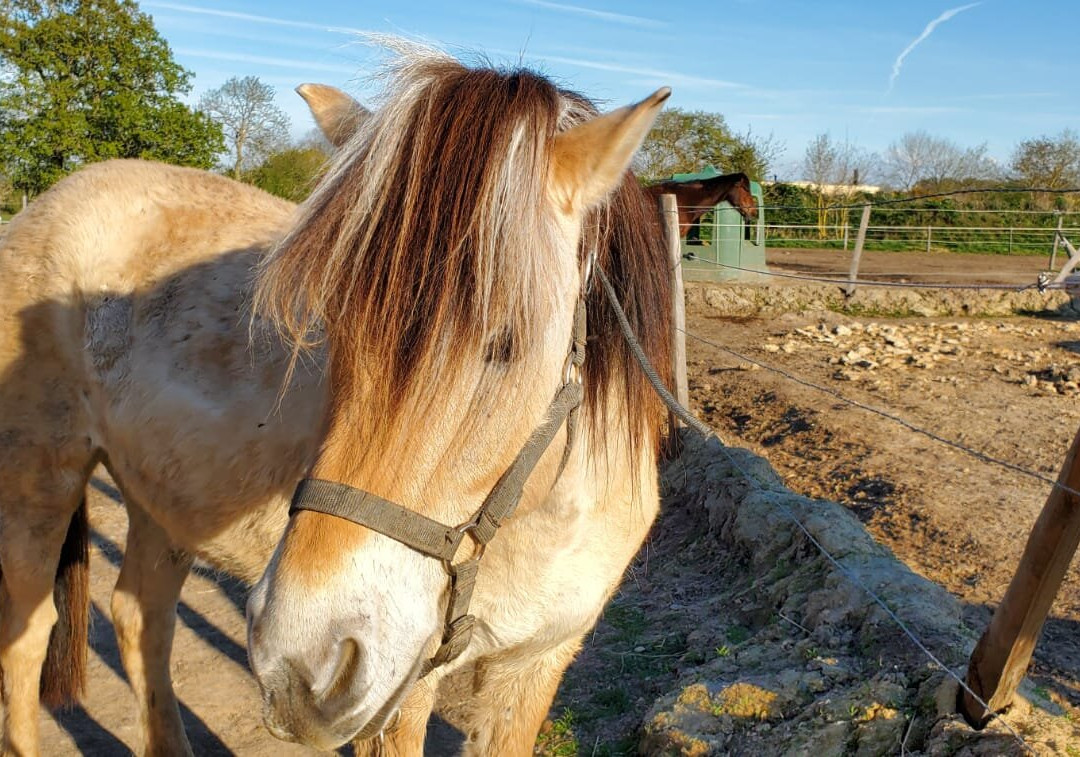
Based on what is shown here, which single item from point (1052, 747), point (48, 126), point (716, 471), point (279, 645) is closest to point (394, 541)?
point (279, 645)

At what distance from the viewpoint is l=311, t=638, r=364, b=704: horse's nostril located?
1.40 meters

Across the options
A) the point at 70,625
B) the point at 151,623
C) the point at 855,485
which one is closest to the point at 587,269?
the point at 151,623

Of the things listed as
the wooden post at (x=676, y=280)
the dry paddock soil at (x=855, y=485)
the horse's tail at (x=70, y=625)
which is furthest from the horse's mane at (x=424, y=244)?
the wooden post at (x=676, y=280)

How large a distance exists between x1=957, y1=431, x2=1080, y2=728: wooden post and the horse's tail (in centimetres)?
342

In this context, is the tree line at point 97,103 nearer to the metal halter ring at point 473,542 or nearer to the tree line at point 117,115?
the tree line at point 117,115

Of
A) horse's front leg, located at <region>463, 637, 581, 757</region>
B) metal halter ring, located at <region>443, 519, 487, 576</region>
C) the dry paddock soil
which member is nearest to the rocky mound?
the dry paddock soil

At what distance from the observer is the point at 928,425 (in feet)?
22.2

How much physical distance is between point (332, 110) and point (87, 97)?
23.7 metres

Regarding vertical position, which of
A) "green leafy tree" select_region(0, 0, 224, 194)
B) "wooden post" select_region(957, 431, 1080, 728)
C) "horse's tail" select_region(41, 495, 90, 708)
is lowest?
A: "horse's tail" select_region(41, 495, 90, 708)

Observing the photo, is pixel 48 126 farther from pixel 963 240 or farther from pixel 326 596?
pixel 963 240

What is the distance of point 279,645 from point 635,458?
1.21 meters

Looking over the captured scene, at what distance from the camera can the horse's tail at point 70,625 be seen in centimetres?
345

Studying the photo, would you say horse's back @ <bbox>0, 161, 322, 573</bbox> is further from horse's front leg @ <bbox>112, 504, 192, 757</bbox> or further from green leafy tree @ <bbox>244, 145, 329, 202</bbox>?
horse's front leg @ <bbox>112, 504, 192, 757</bbox>

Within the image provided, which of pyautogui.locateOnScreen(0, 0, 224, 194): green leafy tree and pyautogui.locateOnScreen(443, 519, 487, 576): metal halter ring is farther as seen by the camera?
pyautogui.locateOnScreen(0, 0, 224, 194): green leafy tree
